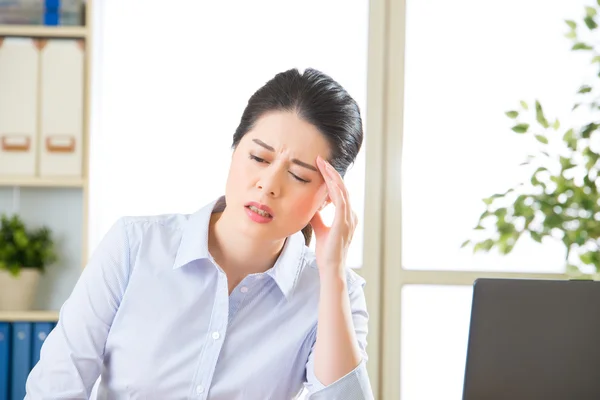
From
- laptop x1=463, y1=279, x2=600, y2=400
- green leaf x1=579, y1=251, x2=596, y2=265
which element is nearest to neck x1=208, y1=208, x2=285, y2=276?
laptop x1=463, y1=279, x2=600, y2=400

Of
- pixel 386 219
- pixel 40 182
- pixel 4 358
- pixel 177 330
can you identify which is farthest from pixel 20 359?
pixel 177 330

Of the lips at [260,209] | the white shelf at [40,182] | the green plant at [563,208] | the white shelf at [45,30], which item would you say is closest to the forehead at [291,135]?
the lips at [260,209]

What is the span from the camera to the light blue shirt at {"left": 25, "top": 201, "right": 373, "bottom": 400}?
4.95 feet

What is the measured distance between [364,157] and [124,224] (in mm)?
1950

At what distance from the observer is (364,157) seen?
343 centimetres

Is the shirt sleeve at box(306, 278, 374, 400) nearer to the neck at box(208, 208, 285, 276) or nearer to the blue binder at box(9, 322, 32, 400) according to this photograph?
the neck at box(208, 208, 285, 276)

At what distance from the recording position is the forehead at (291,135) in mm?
1572

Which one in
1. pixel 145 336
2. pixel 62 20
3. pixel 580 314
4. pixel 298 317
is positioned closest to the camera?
pixel 580 314

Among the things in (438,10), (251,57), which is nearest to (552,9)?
(438,10)

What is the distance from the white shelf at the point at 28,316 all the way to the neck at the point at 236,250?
1.60 meters

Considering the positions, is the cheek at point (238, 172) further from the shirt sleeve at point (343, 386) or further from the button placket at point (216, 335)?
the shirt sleeve at point (343, 386)

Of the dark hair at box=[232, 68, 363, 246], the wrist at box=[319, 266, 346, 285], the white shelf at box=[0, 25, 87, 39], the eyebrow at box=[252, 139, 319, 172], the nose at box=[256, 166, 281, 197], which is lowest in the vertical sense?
the wrist at box=[319, 266, 346, 285]

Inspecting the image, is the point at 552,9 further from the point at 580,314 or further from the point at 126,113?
the point at 580,314

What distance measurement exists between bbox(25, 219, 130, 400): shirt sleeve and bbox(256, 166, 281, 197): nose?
29 cm
